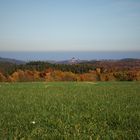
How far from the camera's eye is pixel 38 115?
12.9 m

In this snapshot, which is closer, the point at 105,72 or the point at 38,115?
the point at 38,115

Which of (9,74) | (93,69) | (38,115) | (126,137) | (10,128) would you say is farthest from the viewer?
(93,69)

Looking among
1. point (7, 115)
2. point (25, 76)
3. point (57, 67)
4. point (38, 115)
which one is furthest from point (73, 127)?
point (57, 67)

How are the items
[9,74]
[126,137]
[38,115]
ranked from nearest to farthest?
1. [126,137]
2. [38,115]
3. [9,74]

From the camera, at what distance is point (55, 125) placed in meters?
10.7

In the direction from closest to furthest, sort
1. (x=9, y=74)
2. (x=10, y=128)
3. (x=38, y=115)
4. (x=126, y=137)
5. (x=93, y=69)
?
(x=126, y=137) < (x=10, y=128) < (x=38, y=115) < (x=9, y=74) < (x=93, y=69)

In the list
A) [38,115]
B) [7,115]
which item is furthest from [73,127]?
[7,115]

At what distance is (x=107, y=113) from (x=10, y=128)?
433 centimetres

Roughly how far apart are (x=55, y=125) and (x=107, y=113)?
3.02m

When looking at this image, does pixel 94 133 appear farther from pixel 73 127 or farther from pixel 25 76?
pixel 25 76

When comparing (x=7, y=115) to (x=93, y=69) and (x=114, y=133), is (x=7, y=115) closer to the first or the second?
(x=114, y=133)

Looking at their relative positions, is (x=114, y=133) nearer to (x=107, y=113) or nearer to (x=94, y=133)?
(x=94, y=133)

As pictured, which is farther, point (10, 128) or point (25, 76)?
point (25, 76)

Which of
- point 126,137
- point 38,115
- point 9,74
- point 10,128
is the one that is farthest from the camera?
point 9,74
